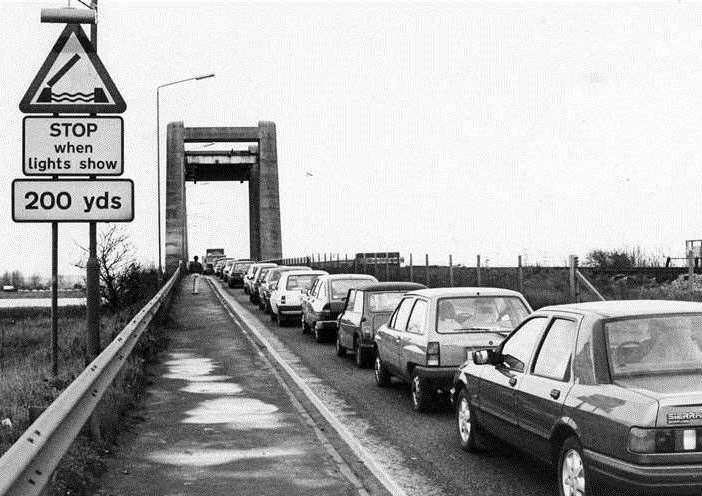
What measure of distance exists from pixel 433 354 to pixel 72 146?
4745 millimetres

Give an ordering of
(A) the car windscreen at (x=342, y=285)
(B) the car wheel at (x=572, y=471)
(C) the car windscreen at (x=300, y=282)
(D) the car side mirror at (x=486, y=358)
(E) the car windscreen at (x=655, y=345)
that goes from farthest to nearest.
Answer: (C) the car windscreen at (x=300, y=282)
(A) the car windscreen at (x=342, y=285)
(D) the car side mirror at (x=486, y=358)
(E) the car windscreen at (x=655, y=345)
(B) the car wheel at (x=572, y=471)

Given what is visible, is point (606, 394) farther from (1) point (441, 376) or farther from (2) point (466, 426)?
(1) point (441, 376)

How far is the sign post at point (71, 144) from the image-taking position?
1123 centimetres

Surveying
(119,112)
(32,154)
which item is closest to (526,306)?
(119,112)

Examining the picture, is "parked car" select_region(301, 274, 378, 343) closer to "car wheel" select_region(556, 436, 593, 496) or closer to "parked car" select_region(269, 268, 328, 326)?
"parked car" select_region(269, 268, 328, 326)

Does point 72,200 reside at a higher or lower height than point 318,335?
higher

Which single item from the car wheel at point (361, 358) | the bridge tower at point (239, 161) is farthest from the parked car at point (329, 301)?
the bridge tower at point (239, 161)

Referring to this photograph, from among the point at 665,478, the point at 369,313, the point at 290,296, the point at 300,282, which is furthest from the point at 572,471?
the point at 300,282

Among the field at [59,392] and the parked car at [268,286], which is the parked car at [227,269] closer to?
the parked car at [268,286]

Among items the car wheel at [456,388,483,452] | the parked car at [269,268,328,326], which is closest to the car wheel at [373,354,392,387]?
the car wheel at [456,388,483,452]

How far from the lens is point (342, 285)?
22.0 metres

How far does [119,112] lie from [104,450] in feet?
14.3

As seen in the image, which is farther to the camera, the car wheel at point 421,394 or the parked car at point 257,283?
the parked car at point 257,283

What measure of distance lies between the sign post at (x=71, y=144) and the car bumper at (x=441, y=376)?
13.0 feet
